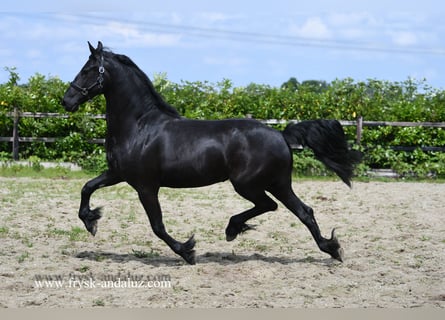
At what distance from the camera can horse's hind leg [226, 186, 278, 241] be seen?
236 inches

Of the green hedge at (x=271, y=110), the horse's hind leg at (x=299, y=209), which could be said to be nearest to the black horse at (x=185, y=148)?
the horse's hind leg at (x=299, y=209)

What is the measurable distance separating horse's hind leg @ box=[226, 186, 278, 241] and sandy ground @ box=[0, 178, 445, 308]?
0.29 metres

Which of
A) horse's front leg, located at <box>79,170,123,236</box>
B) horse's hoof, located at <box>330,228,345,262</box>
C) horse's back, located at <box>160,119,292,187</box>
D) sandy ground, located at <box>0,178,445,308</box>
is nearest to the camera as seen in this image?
sandy ground, located at <box>0,178,445,308</box>

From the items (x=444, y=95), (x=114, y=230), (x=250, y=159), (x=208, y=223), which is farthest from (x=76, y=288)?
(x=444, y=95)

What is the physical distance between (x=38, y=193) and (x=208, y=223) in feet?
11.6

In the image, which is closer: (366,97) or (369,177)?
(369,177)

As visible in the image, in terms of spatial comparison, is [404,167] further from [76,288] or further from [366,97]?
[76,288]

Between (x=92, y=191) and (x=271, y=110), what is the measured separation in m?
9.26

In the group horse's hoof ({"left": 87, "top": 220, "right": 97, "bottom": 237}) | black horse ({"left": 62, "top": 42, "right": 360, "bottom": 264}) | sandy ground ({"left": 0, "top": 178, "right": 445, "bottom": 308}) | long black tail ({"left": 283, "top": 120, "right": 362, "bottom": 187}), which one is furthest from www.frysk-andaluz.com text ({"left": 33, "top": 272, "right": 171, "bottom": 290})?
long black tail ({"left": 283, "top": 120, "right": 362, "bottom": 187})

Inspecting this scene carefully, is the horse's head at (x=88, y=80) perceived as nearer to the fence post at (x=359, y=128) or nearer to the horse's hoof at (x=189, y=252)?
the horse's hoof at (x=189, y=252)

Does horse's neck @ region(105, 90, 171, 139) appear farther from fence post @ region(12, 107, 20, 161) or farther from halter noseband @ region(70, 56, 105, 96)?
fence post @ region(12, 107, 20, 161)

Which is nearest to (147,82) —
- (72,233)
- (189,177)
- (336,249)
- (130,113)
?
(130,113)

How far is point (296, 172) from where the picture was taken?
1427cm

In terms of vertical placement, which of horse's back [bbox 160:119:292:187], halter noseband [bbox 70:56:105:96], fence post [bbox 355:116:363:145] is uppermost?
halter noseband [bbox 70:56:105:96]
